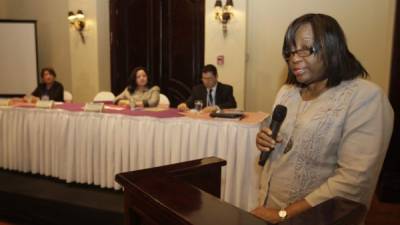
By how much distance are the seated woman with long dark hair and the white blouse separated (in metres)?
2.57

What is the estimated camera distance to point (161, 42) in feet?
17.7

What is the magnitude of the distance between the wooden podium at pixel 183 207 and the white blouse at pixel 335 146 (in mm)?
267

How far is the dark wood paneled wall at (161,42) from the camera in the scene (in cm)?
516

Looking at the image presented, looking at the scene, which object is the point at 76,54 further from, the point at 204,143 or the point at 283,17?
the point at 204,143

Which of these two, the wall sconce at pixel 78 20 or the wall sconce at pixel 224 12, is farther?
the wall sconce at pixel 78 20

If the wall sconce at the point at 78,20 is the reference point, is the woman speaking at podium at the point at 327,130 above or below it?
below

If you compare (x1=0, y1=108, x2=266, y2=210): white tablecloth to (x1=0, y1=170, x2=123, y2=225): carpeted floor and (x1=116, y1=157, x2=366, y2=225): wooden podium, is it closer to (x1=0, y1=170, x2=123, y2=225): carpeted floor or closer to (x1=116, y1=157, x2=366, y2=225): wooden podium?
(x1=0, y1=170, x2=123, y2=225): carpeted floor

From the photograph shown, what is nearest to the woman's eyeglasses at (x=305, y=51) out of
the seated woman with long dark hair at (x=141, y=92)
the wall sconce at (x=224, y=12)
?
the seated woman with long dark hair at (x=141, y=92)

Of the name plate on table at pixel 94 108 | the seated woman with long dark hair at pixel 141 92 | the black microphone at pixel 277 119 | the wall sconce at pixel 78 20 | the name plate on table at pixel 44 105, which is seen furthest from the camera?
the wall sconce at pixel 78 20

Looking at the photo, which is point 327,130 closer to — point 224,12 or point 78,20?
point 224,12

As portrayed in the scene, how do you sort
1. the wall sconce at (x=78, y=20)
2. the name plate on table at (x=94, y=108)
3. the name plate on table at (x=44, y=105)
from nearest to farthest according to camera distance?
1. the name plate on table at (x=94, y=108)
2. the name plate on table at (x=44, y=105)
3. the wall sconce at (x=78, y=20)

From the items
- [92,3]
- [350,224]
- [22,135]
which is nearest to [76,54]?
[92,3]

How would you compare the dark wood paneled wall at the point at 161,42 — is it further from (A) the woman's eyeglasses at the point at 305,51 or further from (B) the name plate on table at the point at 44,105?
(A) the woman's eyeglasses at the point at 305,51

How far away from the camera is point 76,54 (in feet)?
18.9
